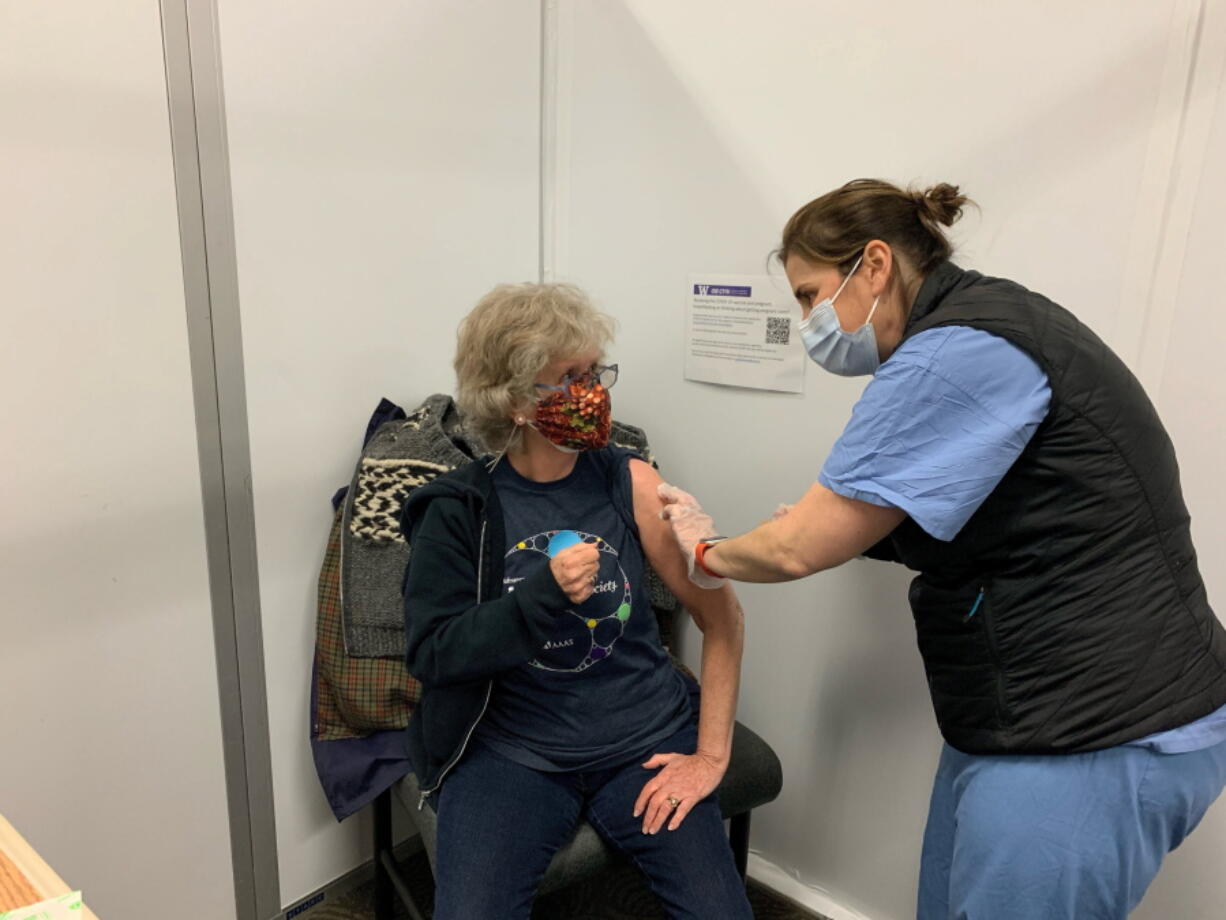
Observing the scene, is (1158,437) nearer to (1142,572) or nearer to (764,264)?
(1142,572)

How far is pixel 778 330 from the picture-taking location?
1.82 metres

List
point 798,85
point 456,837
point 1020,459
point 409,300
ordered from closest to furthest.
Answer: point 1020,459 < point 456,837 < point 798,85 < point 409,300

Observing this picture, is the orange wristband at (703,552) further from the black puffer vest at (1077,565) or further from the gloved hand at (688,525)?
the black puffer vest at (1077,565)

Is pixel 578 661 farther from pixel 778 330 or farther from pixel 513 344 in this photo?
pixel 778 330

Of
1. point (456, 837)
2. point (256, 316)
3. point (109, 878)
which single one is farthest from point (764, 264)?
point (109, 878)

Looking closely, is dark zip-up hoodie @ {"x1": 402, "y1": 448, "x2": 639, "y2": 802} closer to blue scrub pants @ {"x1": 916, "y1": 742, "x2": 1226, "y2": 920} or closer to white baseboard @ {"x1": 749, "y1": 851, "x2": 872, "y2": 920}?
blue scrub pants @ {"x1": 916, "y1": 742, "x2": 1226, "y2": 920}

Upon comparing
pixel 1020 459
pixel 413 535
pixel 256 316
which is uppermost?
pixel 256 316

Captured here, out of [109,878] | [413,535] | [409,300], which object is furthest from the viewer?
[409,300]

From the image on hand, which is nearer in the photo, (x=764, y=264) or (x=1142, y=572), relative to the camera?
(x=1142, y=572)

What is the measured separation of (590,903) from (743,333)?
4.75 ft

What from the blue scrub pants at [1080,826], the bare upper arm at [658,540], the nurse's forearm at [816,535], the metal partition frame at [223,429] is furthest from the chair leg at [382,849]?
the blue scrub pants at [1080,826]

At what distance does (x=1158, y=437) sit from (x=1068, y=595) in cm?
25

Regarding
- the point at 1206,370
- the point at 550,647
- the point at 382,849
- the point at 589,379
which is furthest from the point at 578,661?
the point at 1206,370

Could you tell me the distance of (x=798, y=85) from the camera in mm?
1724
